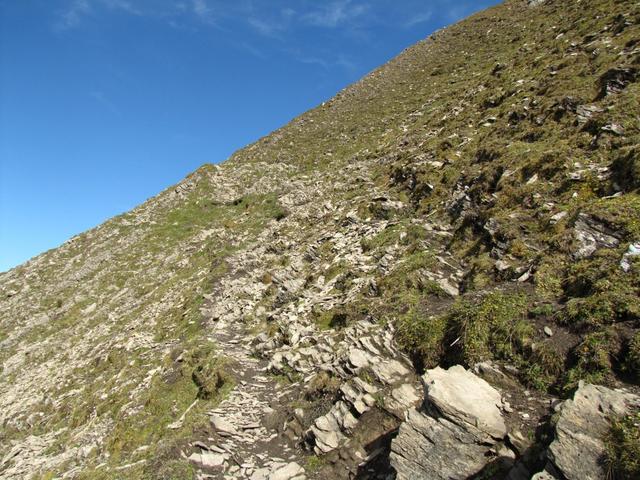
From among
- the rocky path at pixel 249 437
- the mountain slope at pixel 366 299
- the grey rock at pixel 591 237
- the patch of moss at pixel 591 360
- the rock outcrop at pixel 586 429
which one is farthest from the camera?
the grey rock at pixel 591 237

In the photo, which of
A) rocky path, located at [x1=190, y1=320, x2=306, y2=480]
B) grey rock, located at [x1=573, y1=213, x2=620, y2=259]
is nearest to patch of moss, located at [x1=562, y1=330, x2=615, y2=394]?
grey rock, located at [x1=573, y1=213, x2=620, y2=259]

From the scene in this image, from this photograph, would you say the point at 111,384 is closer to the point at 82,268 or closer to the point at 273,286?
the point at 273,286

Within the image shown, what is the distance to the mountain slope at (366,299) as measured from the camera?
1048cm

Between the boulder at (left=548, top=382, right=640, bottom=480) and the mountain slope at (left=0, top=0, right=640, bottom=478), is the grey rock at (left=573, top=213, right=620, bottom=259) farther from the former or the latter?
the boulder at (left=548, top=382, right=640, bottom=480)

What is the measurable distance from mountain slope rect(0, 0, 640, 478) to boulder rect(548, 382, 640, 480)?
0.98m

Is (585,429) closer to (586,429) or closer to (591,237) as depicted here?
(586,429)

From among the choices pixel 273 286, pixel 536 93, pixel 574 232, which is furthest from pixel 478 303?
pixel 536 93

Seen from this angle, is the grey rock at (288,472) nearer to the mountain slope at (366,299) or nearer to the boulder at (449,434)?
the mountain slope at (366,299)

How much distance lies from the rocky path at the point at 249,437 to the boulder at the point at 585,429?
21.5ft

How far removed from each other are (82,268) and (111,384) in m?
22.2

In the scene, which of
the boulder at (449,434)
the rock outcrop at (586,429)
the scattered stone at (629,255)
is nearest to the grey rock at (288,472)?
the boulder at (449,434)

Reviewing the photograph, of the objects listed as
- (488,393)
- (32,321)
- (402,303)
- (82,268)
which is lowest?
(488,393)

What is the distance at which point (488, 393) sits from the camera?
8836mm

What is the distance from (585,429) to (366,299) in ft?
30.4
